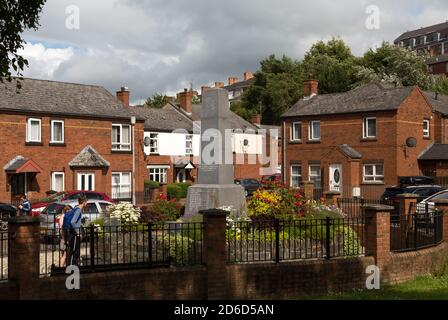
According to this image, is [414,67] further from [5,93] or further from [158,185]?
[5,93]

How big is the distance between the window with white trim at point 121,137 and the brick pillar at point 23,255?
28.7 metres

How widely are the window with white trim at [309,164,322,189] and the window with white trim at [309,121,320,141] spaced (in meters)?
2.11

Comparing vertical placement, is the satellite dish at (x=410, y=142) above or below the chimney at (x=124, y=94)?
below

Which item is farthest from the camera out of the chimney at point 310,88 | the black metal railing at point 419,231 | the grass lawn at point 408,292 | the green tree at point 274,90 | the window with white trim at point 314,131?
the green tree at point 274,90

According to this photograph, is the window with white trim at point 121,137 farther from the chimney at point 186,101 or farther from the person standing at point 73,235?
the person standing at point 73,235

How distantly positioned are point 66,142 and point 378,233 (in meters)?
26.6

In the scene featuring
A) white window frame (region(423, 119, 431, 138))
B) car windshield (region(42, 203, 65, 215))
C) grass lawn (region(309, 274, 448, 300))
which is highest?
white window frame (region(423, 119, 431, 138))

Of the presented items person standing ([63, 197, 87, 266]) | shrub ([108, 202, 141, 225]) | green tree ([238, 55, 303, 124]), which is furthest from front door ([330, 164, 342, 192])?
green tree ([238, 55, 303, 124])

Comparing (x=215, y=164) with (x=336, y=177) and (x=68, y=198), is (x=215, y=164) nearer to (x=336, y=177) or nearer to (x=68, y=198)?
(x=68, y=198)

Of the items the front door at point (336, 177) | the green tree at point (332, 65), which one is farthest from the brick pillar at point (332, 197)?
the green tree at point (332, 65)

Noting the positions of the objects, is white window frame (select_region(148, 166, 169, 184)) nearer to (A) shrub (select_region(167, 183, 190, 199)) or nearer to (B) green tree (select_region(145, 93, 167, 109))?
(A) shrub (select_region(167, 183, 190, 199))

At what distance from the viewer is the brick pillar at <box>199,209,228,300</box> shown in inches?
454

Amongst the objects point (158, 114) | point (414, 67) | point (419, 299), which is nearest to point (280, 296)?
point (419, 299)

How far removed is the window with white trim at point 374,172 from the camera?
125ft
